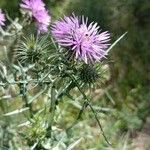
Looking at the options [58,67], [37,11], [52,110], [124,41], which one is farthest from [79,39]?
[124,41]

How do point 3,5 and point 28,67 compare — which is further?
point 3,5

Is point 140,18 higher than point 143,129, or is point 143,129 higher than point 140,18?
point 140,18

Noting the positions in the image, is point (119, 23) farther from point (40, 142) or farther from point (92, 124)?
point (40, 142)

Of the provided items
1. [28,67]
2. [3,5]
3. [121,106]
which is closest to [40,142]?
[28,67]

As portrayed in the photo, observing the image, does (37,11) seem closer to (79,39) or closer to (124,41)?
(79,39)

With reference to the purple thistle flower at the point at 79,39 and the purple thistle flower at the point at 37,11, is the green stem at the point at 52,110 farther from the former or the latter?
the purple thistle flower at the point at 37,11

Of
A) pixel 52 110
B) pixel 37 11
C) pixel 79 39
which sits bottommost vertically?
pixel 52 110
